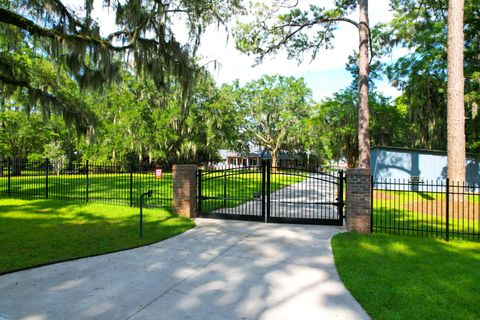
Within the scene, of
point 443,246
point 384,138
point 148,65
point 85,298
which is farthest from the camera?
point 384,138

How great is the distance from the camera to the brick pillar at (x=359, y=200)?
286 inches

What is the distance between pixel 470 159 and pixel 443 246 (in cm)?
1621

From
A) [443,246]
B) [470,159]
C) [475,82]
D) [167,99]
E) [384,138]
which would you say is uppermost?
[167,99]

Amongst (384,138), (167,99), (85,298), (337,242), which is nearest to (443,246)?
(337,242)

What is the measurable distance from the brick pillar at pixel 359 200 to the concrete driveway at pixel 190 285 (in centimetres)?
156

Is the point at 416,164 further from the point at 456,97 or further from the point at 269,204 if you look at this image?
the point at 269,204

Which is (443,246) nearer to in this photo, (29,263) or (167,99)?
(29,263)

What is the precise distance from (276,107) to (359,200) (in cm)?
3490

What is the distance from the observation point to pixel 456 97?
35.8 feet

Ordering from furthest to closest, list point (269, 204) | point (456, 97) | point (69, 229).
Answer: point (456, 97) < point (269, 204) < point (69, 229)

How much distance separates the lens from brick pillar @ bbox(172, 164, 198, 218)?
A: 9.13 m

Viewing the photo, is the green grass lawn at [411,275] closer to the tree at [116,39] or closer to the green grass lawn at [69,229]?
the green grass lawn at [69,229]

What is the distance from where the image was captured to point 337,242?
6.50 metres

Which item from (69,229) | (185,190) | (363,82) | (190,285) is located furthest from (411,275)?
(363,82)
